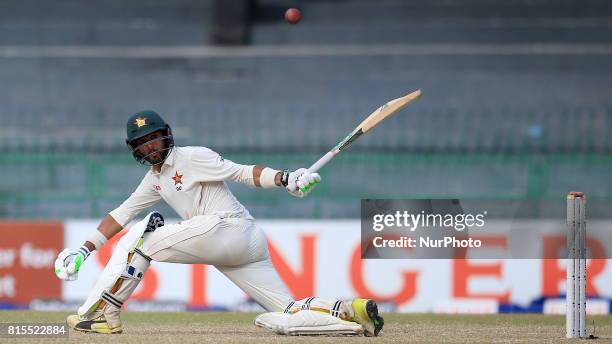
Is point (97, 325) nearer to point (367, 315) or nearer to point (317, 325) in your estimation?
point (317, 325)

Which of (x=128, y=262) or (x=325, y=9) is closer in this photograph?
(x=128, y=262)

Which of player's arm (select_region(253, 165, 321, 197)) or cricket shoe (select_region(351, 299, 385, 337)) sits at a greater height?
player's arm (select_region(253, 165, 321, 197))

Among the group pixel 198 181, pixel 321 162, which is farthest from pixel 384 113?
pixel 198 181

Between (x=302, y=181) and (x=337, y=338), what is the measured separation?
90cm

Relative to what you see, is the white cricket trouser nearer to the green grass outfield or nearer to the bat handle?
the green grass outfield

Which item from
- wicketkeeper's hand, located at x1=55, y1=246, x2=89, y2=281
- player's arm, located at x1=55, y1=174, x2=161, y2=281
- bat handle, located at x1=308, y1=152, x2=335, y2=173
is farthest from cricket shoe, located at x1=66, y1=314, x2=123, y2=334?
bat handle, located at x1=308, y1=152, x2=335, y2=173

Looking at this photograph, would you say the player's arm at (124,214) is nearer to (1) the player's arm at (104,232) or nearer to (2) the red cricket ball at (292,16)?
(1) the player's arm at (104,232)

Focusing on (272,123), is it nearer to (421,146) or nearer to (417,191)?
(421,146)

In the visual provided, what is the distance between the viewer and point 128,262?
22.6ft

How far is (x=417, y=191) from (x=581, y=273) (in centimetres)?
561

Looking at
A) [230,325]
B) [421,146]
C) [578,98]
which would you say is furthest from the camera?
[578,98]

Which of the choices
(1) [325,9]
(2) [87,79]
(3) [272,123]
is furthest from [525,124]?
(2) [87,79]

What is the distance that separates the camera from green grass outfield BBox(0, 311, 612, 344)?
6691mm

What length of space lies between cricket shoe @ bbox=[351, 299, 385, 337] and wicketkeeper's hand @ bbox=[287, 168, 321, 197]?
696mm
